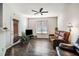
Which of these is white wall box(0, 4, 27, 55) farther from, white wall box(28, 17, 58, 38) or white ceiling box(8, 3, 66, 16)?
white wall box(28, 17, 58, 38)

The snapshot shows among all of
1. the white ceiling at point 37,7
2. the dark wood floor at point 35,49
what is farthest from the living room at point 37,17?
the dark wood floor at point 35,49

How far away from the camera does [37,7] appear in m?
2.05

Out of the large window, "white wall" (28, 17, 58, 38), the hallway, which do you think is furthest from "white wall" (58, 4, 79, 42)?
the hallway

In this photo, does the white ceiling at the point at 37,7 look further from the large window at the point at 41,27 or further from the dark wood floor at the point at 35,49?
the dark wood floor at the point at 35,49

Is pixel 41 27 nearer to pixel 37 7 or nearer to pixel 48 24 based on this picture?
pixel 48 24

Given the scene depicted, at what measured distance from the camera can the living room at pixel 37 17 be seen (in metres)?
2.00

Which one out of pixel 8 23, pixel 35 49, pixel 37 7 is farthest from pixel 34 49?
pixel 37 7

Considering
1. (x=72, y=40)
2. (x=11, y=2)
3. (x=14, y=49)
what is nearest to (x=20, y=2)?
(x=11, y=2)

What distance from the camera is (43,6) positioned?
2037 millimetres

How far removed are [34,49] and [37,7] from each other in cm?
79

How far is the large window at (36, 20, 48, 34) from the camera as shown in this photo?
2197mm

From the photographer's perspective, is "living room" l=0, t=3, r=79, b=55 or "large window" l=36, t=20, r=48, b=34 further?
"large window" l=36, t=20, r=48, b=34

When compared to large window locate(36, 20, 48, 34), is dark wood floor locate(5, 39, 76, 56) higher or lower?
lower

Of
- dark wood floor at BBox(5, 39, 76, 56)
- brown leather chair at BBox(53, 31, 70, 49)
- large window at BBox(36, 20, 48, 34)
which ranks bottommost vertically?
dark wood floor at BBox(5, 39, 76, 56)
